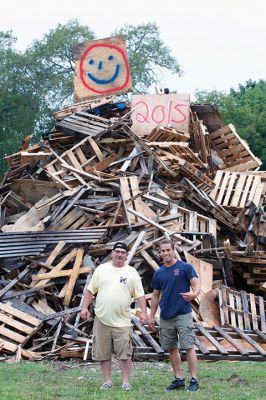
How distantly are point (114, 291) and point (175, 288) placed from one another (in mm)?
609

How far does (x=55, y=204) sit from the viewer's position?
55.2ft

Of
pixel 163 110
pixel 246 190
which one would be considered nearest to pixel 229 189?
pixel 246 190

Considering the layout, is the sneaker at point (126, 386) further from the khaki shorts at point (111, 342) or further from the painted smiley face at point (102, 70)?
the painted smiley face at point (102, 70)

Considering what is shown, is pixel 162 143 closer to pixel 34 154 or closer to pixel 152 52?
pixel 34 154

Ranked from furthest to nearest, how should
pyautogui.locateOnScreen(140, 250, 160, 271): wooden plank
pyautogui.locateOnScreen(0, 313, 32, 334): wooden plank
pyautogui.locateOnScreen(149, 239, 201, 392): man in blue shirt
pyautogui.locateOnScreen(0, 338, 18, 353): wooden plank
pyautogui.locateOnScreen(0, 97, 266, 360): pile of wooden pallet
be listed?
pyautogui.locateOnScreen(140, 250, 160, 271): wooden plank < pyautogui.locateOnScreen(0, 97, 266, 360): pile of wooden pallet < pyautogui.locateOnScreen(0, 313, 32, 334): wooden plank < pyautogui.locateOnScreen(0, 338, 18, 353): wooden plank < pyautogui.locateOnScreen(149, 239, 201, 392): man in blue shirt

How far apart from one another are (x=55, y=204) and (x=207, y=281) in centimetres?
395

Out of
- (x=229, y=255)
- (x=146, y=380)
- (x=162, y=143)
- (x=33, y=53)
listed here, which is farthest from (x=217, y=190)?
(x=33, y=53)

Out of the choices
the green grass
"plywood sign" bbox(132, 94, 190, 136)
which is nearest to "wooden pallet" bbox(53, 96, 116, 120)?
"plywood sign" bbox(132, 94, 190, 136)

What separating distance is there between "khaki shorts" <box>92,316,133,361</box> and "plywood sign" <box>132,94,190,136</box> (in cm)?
1316

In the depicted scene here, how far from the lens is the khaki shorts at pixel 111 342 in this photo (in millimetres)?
7676

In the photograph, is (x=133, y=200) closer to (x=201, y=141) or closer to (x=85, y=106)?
(x=201, y=141)

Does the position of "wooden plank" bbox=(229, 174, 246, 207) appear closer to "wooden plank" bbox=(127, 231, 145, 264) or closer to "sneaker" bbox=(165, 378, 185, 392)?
"wooden plank" bbox=(127, 231, 145, 264)

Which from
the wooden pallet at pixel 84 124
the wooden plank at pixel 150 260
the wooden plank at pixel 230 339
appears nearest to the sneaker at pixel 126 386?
the wooden plank at pixel 230 339

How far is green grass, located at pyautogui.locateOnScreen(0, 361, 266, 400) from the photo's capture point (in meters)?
7.23
